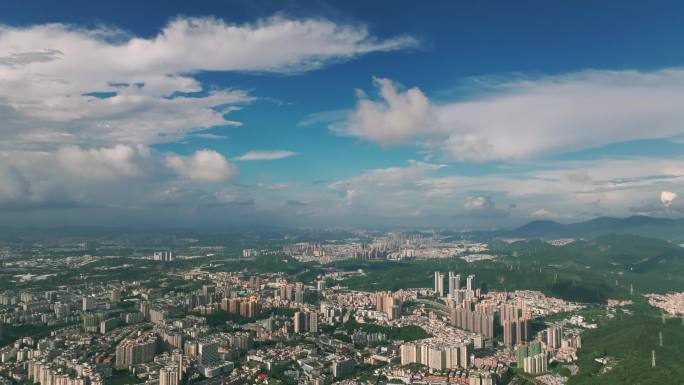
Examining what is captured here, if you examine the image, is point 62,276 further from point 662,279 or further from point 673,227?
point 673,227

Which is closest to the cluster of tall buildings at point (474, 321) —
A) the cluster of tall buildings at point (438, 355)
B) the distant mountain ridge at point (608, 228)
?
the cluster of tall buildings at point (438, 355)

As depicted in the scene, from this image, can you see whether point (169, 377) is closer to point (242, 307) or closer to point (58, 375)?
point (58, 375)

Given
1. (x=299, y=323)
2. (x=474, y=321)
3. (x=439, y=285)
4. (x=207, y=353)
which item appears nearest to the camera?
(x=207, y=353)

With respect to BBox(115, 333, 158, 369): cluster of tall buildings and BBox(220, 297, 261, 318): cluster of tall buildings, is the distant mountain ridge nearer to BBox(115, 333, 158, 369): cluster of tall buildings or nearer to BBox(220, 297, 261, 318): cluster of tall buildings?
BBox(220, 297, 261, 318): cluster of tall buildings

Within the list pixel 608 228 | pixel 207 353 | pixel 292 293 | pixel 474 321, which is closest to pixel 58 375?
pixel 207 353

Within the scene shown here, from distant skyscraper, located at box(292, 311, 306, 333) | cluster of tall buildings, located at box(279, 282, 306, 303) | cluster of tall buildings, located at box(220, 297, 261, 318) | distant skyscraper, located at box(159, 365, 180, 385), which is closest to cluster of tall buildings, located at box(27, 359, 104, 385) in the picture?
distant skyscraper, located at box(159, 365, 180, 385)

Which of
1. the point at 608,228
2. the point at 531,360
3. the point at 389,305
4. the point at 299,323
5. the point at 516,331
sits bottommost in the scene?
the point at 531,360
